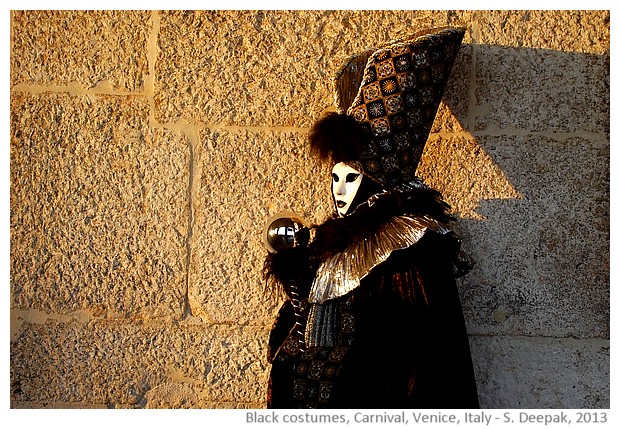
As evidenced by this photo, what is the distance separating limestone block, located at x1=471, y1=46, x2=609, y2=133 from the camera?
6.70ft

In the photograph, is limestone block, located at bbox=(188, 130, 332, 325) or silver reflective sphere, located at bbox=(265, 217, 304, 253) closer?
silver reflective sphere, located at bbox=(265, 217, 304, 253)

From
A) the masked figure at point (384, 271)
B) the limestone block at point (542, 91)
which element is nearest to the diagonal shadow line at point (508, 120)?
the limestone block at point (542, 91)

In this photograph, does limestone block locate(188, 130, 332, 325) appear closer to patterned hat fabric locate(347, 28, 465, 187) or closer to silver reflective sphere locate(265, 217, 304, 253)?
silver reflective sphere locate(265, 217, 304, 253)

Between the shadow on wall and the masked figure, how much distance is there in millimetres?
286

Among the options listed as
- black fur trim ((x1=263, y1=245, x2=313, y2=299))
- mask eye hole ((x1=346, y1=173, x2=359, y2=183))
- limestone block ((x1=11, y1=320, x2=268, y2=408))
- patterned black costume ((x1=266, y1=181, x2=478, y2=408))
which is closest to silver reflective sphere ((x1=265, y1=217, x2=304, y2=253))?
black fur trim ((x1=263, y1=245, x2=313, y2=299))

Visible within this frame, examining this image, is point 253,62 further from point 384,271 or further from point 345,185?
point 384,271

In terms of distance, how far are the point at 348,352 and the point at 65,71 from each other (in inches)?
50.1

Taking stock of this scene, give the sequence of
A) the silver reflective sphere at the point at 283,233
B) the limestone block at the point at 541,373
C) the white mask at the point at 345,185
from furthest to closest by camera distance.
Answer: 1. the limestone block at the point at 541,373
2. the silver reflective sphere at the point at 283,233
3. the white mask at the point at 345,185

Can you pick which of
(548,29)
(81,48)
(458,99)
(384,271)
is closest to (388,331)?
(384,271)

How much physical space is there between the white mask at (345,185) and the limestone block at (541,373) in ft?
2.13

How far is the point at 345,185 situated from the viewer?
1.78 m

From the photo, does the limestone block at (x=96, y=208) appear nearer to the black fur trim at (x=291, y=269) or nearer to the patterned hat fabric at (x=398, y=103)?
the black fur trim at (x=291, y=269)

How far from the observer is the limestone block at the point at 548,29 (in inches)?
80.4
